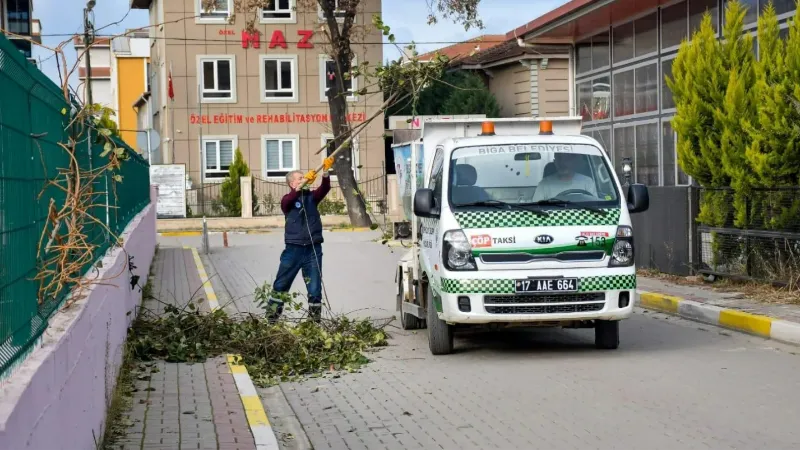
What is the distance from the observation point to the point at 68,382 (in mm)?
5398

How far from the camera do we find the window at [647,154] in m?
21.5

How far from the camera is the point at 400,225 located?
532 inches

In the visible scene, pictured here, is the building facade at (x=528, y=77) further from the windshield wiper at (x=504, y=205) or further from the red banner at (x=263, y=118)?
the windshield wiper at (x=504, y=205)

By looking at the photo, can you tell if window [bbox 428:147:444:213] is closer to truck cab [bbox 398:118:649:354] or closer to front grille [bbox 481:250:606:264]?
truck cab [bbox 398:118:649:354]

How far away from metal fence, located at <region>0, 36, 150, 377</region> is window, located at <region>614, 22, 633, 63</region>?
1687cm

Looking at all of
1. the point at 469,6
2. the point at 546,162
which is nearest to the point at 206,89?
the point at 469,6

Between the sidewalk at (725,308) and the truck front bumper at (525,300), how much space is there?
221 centimetres

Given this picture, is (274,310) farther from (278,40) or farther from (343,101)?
(278,40)

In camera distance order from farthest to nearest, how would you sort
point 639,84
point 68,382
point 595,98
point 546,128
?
point 595,98 → point 639,84 → point 546,128 → point 68,382

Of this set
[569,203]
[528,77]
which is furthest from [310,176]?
[528,77]

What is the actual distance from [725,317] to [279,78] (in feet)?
→ 119

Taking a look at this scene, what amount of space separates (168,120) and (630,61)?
28.3 m

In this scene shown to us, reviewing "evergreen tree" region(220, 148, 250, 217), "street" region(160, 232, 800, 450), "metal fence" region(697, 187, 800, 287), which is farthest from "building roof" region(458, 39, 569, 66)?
"street" region(160, 232, 800, 450)

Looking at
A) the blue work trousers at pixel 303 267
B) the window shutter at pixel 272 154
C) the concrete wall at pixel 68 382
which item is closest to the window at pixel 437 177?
the blue work trousers at pixel 303 267
